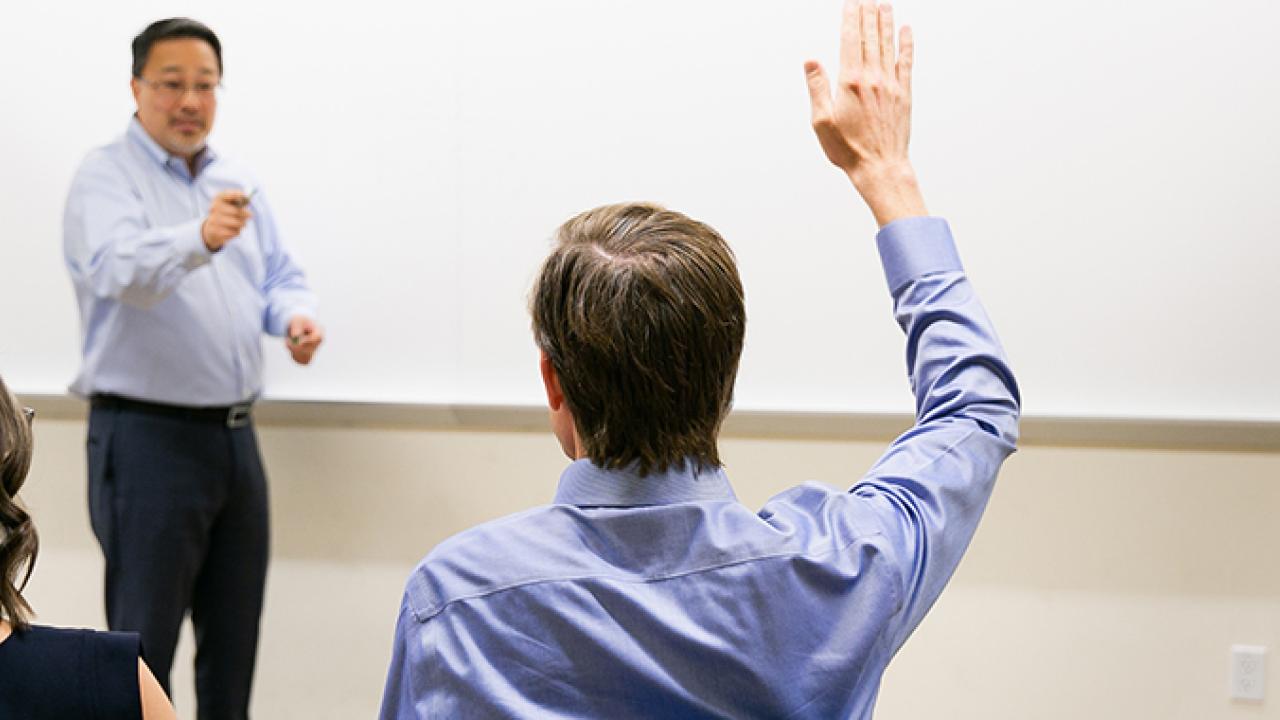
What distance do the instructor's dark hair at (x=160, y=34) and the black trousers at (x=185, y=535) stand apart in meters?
0.71

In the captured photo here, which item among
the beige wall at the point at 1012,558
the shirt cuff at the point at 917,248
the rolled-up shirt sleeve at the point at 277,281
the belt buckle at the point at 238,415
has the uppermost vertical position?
the shirt cuff at the point at 917,248

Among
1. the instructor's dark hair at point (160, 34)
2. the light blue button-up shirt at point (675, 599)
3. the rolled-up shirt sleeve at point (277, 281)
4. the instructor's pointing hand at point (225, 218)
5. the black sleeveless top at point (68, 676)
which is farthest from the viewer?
the rolled-up shirt sleeve at point (277, 281)

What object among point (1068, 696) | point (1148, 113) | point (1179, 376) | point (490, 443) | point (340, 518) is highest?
point (1148, 113)

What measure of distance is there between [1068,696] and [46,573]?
2.40 meters

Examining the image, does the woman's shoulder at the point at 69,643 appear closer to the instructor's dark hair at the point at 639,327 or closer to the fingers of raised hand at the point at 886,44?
the instructor's dark hair at the point at 639,327

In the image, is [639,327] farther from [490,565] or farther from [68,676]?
[68,676]

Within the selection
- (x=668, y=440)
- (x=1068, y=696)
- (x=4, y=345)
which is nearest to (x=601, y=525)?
(x=668, y=440)

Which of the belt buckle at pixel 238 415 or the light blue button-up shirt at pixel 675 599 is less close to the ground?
the light blue button-up shirt at pixel 675 599

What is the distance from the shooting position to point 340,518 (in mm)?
3143

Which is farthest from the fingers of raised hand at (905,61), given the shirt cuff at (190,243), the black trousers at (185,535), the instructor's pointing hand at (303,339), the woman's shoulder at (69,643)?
the black trousers at (185,535)

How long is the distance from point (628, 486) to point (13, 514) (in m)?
0.64

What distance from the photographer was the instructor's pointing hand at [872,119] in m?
1.08

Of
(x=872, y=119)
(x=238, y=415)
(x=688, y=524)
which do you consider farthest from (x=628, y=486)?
(x=238, y=415)

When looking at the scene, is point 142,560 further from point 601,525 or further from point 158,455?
point 601,525
